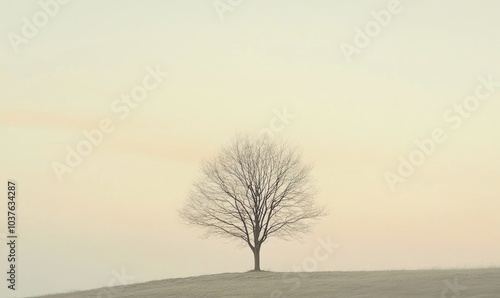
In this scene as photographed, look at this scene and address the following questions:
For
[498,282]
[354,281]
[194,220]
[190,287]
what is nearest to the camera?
[498,282]

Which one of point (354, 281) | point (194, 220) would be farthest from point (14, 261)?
point (354, 281)

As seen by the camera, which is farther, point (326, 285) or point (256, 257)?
point (256, 257)

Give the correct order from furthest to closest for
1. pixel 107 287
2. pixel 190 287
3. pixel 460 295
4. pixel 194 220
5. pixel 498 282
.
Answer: pixel 194 220 < pixel 107 287 < pixel 190 287 < pixel 498 282 < pixel 460 295

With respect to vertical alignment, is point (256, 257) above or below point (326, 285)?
above

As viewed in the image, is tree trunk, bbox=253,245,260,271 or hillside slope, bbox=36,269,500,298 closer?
hillside slope, bbox=36,269,500,298

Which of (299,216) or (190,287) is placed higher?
(299,216)

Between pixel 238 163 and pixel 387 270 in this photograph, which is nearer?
pixel 387 270

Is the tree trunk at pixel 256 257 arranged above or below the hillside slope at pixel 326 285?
above

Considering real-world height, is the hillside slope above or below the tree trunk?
below

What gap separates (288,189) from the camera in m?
65.3

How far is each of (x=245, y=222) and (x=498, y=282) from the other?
23.5 metres

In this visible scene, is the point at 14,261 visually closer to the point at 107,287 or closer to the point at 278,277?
the point at 107,287

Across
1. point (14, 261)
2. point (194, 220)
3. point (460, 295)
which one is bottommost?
point (460, 295)

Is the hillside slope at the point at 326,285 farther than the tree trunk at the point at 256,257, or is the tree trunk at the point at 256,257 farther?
the tree trunk at the point at 256,257
